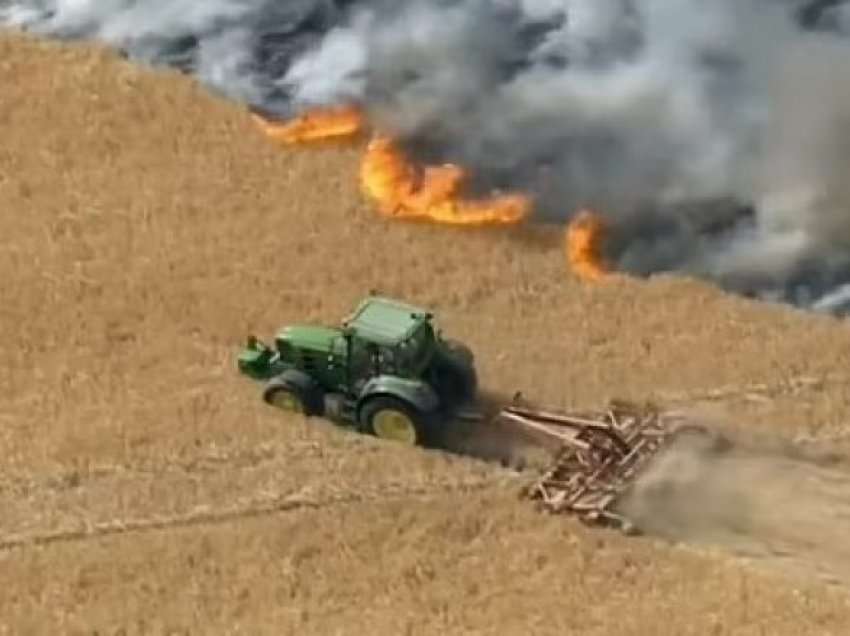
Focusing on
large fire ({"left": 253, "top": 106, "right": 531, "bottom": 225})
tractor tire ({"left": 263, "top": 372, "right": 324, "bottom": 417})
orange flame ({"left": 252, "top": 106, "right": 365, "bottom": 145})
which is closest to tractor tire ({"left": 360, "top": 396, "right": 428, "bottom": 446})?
tractor tire ({"left": 263, "top": 372, "right": 324, "bottom": 417})

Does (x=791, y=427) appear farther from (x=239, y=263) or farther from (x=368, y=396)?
(x=239, y=263)

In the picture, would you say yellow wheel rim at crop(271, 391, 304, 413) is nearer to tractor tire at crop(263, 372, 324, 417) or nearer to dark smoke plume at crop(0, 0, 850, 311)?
tractor tire at crop(263, 372, 324, 417)

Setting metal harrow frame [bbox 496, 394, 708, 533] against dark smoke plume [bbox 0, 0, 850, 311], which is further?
dark smoke plume [bbox 0, 0, 850, 311]

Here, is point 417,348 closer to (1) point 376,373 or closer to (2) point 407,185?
(1) point 376,373

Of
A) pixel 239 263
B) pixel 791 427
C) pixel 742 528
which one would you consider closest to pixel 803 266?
pixel 791 427

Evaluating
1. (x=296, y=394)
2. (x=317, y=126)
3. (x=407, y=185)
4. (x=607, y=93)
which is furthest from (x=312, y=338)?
(x=607, y=93)

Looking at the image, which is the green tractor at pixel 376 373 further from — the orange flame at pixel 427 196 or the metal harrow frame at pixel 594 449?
the orange flame at pixel 427 196

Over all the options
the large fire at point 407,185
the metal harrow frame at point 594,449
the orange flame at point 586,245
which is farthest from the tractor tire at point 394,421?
the large fire at point 407,185

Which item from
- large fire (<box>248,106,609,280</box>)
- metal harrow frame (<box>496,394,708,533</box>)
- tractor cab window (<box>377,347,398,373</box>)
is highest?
large fire (<box>248,106,609,280</box>)
